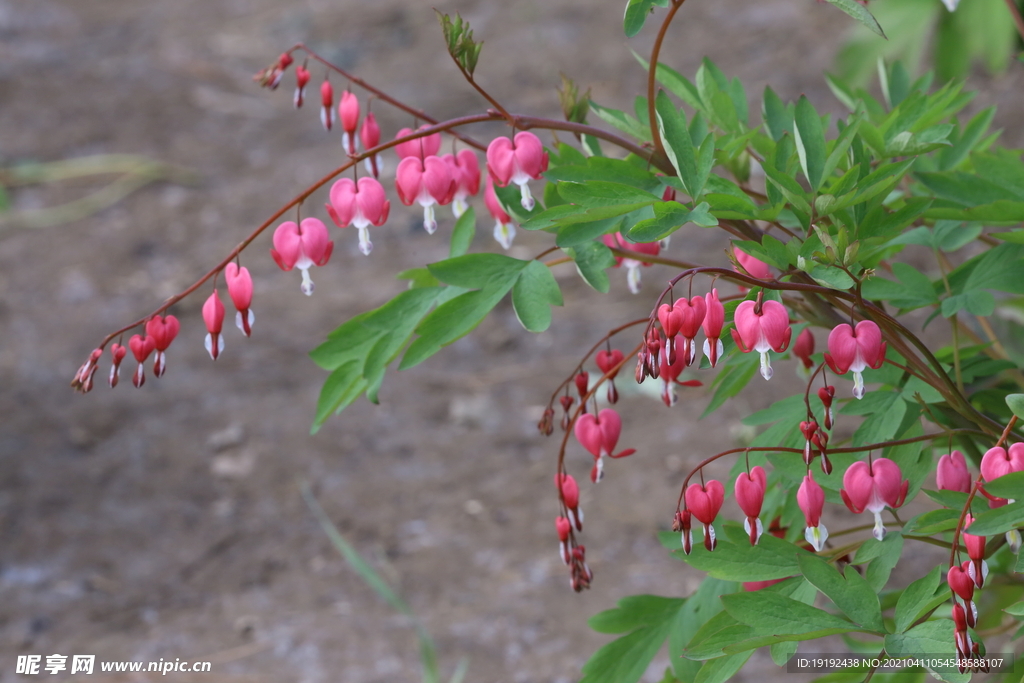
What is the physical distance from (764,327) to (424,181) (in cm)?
44

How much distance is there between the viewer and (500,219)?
111 centimetres

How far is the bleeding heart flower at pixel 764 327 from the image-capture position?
34.5 inches

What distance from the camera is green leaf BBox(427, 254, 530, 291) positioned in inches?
A: 41.1

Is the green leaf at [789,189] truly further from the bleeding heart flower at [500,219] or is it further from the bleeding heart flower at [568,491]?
the bleeding heart flower at [568,491]

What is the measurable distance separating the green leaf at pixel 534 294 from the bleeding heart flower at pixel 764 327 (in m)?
0.24

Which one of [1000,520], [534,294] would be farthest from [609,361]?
[1000,520]

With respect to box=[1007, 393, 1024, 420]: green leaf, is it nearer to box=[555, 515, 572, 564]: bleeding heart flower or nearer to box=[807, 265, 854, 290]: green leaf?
box=[807, 265, 854, 290]: green leaf

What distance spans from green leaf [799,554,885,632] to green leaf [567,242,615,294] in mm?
398

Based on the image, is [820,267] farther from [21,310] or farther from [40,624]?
[21,310]

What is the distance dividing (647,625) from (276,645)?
1.16m

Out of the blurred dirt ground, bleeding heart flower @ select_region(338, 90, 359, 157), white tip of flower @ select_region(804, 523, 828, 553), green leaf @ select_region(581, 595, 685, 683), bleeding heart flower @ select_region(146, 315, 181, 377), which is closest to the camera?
white tip of flower @ select_region(804, 523, 828, 553)

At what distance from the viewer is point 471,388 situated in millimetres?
3111

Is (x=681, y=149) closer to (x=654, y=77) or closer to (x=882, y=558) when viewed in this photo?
(x=654, y=77)

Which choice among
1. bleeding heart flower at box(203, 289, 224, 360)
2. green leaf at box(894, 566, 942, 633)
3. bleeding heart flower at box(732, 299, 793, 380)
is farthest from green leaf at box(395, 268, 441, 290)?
green leaf at box(894, 566, 942, 633)
